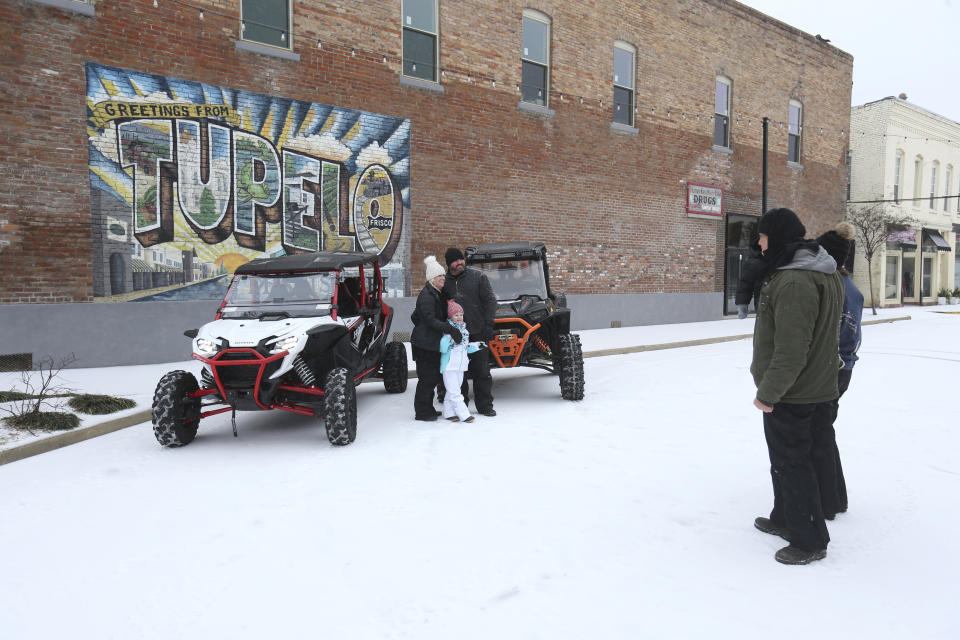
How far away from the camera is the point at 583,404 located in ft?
26.0

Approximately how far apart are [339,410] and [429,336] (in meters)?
1.55

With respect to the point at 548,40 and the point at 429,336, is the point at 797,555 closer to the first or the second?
the point at 429,336

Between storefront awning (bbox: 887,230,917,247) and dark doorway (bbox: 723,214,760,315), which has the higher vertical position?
storefront awning (bbox: 887,230,917,247)

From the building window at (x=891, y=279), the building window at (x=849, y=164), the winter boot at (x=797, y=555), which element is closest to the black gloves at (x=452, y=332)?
the winter boot at (x=797, y=555)

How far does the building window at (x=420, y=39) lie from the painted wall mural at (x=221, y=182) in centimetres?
141

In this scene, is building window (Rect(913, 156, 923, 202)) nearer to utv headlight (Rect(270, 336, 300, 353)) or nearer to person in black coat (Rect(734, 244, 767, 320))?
person in black coat (Rect(734, 244, 767, 320))

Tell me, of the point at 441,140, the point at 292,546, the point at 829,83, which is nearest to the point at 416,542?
the point at 292,546

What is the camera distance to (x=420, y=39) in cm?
1404

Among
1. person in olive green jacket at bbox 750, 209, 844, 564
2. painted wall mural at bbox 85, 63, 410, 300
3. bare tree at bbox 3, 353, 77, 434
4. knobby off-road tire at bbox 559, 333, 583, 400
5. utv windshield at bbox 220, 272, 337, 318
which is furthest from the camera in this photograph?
painted wall mural at bbox 85, 63, 410, 300

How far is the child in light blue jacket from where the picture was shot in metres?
7.05

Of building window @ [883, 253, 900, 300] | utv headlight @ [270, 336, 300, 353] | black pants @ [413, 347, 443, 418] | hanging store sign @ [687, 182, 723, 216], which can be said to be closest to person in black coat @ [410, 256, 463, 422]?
black pants @ [413, 347, 443, 418]

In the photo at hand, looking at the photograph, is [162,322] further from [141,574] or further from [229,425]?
[141,574]

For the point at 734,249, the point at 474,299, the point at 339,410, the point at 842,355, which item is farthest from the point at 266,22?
the point at 734,249

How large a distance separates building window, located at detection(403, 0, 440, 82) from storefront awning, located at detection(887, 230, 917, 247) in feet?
79.9
